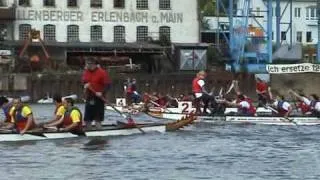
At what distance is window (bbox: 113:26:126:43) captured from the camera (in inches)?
3337

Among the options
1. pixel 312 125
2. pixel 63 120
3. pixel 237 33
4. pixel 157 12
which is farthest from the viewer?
pixel 157 12

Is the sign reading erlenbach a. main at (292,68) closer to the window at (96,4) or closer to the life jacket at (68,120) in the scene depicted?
the window at (96,4)

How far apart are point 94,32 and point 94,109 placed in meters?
55.7

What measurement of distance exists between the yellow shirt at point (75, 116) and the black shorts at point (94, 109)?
198 cm

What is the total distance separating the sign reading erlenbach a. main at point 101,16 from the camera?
83.4m

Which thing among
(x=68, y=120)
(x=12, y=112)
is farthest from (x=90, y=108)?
(x=12, y=112)

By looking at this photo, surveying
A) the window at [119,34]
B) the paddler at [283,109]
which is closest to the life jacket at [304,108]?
the paddler at [283,109]

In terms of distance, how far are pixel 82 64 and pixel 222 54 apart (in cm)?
1438

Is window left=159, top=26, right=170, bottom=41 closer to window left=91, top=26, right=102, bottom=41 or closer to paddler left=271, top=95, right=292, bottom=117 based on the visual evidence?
window left=91, top=26, right=102, bottom=41

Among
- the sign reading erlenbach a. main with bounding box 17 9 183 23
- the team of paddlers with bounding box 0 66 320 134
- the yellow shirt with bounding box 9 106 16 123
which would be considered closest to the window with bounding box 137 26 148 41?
the sign reading erlenbach a. main with bounding box 17 9 183 23

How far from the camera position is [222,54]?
84.8m

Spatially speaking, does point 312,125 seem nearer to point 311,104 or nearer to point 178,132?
point 311,104

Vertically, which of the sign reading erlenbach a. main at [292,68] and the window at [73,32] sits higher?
the window at [73,32]

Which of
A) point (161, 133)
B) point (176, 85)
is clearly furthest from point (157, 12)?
point (161, 133)
